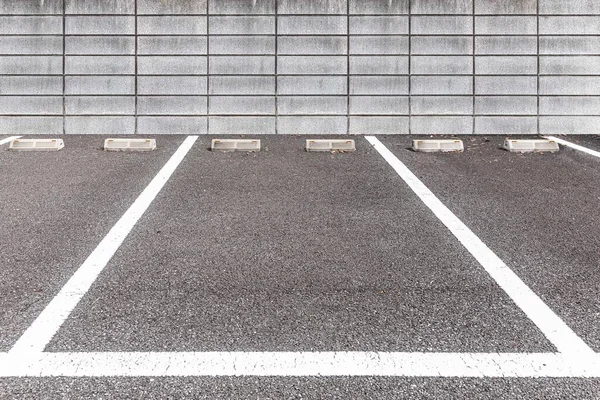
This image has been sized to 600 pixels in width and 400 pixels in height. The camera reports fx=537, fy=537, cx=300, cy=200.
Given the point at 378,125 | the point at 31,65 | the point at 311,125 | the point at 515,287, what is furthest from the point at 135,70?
the point at 515,287

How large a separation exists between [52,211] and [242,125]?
16.1ft

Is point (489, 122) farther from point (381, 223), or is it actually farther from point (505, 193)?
point (381, 223)

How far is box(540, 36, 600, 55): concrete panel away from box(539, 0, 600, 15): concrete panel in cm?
41

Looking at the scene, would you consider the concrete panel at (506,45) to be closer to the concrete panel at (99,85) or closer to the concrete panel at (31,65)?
the concrete panel at (99,85)

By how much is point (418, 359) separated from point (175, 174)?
409 cm

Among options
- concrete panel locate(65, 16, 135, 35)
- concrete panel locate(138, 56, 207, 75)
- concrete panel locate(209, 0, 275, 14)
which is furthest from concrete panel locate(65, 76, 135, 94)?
concrete panel locate(209, 0, 275, 14)

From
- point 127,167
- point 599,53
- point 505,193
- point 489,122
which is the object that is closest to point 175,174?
point 127,167

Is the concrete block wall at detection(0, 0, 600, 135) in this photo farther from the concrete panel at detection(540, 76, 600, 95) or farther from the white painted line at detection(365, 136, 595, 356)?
the white painted line at detection(365, 136, 595, 356)

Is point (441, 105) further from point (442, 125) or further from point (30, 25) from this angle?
point (30, 25)

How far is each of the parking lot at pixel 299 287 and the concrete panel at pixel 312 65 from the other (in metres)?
3.76

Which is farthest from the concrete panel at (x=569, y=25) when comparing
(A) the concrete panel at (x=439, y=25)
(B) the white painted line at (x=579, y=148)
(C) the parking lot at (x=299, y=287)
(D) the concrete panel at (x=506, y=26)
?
(C) the parking lot at (x=299, y=287)

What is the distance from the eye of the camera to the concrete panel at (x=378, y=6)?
8633mm

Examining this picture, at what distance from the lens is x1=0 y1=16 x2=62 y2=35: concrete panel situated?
8.50 m

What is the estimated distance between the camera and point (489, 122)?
880cm
